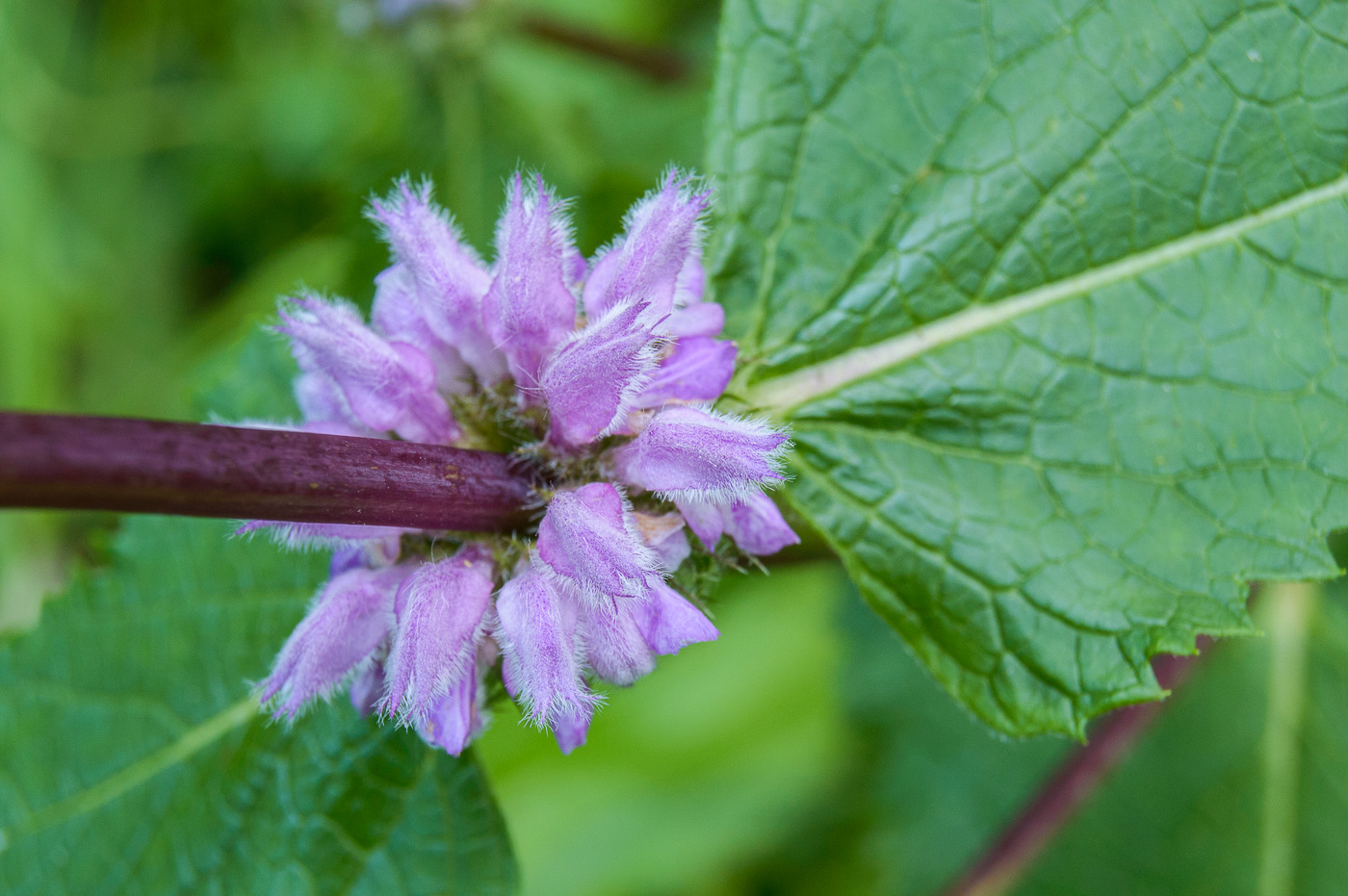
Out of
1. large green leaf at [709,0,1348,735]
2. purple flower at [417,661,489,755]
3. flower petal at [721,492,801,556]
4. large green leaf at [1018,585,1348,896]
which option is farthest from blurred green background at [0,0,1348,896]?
purple flower at [417,661,489,755]

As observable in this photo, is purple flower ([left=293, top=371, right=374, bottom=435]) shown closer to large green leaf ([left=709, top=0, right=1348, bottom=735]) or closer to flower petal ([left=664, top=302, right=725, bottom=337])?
flower petal ([left=664, top=302, right=725, bottom=337])

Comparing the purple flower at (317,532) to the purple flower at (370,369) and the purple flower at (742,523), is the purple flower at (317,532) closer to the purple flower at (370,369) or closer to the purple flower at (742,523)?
the purple flower at (370,369)

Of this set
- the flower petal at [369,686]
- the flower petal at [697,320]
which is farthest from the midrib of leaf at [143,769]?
the flower petal at [697,320]

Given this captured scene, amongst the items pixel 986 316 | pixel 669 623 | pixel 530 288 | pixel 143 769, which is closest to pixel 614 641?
pixel 669 623

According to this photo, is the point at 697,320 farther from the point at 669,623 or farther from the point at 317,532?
the point at 317,532

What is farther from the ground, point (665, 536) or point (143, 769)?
point (143, 769)

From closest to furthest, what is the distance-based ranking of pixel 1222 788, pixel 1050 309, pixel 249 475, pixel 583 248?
pixel 249 475 → pixel 1050 309 → pixel 1222 788 → pixel 583 248
